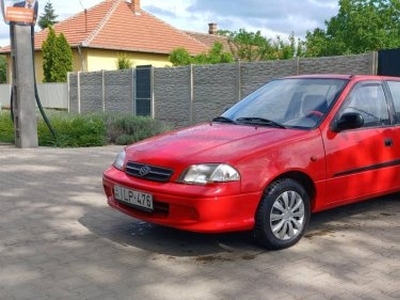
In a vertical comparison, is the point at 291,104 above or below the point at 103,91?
below

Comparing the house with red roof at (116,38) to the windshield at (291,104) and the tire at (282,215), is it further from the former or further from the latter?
the tire at (282,215)

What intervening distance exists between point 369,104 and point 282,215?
73.7 inches

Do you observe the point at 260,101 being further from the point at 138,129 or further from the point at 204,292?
the point at 138,129

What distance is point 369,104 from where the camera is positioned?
594 centimetres

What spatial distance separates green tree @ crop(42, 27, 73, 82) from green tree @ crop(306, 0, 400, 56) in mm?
21957

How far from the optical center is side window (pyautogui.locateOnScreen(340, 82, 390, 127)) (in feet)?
18.6

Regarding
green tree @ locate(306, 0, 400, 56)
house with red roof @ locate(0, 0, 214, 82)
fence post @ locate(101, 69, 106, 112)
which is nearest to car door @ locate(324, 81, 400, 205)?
fence post @ locate(101, 69, 106, 112)

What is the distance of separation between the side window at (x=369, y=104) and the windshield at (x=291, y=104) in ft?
0.55

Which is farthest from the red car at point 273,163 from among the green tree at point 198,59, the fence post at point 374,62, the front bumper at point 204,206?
the green tree at point 198,59

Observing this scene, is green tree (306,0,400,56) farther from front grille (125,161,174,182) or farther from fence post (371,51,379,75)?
front grille (125,161,174,182)

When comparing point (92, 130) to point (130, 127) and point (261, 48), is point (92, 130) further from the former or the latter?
point (261, 48)

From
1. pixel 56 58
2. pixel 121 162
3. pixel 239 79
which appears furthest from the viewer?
pixel 56 58

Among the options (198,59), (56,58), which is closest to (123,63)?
(56,58)

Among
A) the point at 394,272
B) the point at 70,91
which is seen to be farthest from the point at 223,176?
the point at 70,91
